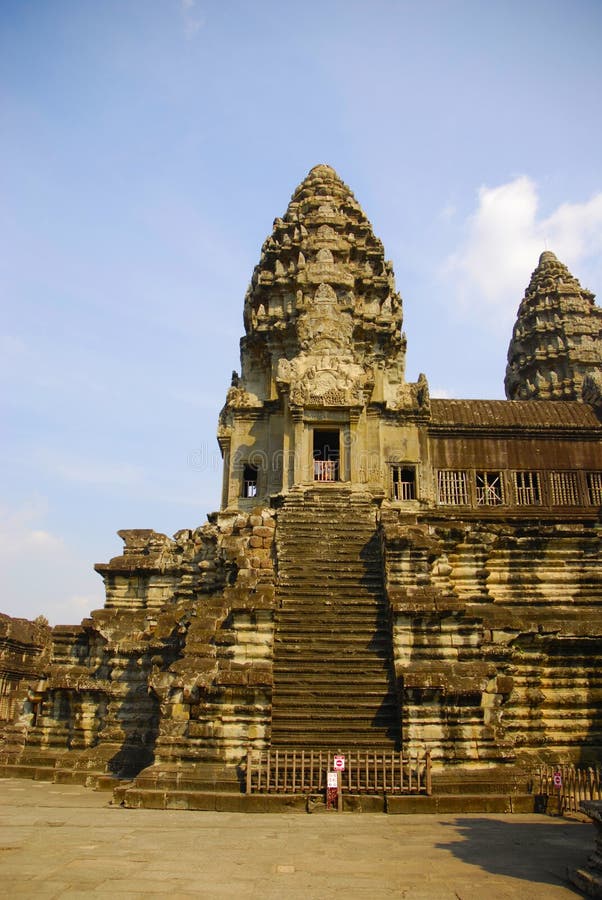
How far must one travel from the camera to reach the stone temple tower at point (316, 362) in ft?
71.5

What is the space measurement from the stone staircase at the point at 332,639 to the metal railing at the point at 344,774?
714 millimetres

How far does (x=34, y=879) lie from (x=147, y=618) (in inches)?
499

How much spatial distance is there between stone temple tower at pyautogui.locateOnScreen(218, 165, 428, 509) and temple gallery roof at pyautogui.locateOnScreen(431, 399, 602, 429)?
5.02 ft

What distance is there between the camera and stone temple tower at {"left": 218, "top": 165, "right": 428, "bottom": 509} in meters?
21.8

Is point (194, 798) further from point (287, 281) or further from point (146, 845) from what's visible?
point (287, 281)

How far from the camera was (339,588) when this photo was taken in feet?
52.7

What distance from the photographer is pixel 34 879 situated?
22.1 feet

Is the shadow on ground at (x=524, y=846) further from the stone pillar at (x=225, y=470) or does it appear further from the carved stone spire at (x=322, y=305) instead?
the stone pillar at (x=225, y=470)

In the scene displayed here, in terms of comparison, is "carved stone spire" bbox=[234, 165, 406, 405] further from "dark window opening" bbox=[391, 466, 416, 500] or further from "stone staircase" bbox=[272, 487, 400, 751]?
"stone staircase" bbox=[272, 487, 400, 751]

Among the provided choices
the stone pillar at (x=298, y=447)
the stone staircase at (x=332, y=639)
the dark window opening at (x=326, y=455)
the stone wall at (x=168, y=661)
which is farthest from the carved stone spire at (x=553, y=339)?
the stone wall at (x=168, y=661)

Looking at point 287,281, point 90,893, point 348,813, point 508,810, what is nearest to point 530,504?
point 287,281

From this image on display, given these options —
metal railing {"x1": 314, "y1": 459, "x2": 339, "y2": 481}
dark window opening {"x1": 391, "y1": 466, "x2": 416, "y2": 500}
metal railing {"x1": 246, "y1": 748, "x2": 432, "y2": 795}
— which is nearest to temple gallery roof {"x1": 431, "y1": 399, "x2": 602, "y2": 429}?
dark window opening {"x1": 391, "y1": 466, "x2": 416, "y2": 500}

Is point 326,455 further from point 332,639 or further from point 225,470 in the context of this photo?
point 332,639

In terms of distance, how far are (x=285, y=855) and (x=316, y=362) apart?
53.3ft
